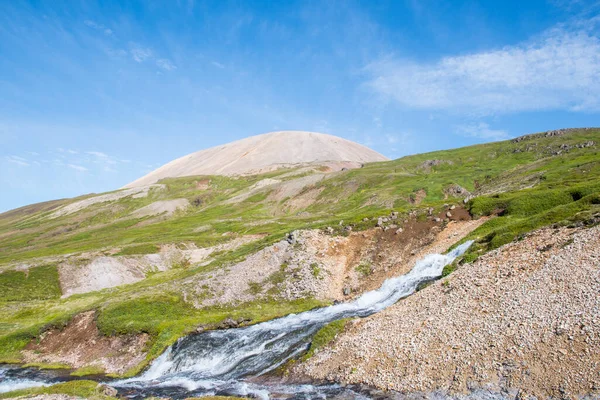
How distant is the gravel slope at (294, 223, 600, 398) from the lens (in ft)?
77.4

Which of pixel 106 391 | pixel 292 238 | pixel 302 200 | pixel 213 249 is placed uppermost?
pixel 302 200

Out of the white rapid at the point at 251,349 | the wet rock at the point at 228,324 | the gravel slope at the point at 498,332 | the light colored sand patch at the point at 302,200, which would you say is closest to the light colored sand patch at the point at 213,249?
the wet rock at the point at 228,324

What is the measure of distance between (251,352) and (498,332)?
23.9m

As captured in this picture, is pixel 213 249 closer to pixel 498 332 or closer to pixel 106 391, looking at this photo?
pixel 106 391

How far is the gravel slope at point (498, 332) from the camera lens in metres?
23.6

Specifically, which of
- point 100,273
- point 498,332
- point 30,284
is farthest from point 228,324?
point 30,284

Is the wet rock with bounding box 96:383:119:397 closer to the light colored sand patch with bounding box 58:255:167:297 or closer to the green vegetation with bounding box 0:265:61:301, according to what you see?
the light colored sand patch with bounding box 58:255:167:297

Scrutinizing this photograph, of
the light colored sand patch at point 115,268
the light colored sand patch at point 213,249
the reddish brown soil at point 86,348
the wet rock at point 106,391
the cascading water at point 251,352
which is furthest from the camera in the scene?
the light colored sand patch at point 213,249

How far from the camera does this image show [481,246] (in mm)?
46094

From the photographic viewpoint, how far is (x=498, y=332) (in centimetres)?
2761

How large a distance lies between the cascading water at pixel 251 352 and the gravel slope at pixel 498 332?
4.06 meters

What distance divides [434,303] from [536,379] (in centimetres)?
1255

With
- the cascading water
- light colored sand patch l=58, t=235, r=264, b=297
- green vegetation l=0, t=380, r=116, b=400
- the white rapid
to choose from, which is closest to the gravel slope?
the cascading water

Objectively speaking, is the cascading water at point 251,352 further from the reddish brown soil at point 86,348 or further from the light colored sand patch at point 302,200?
the light colored sand patch at point 302,200
